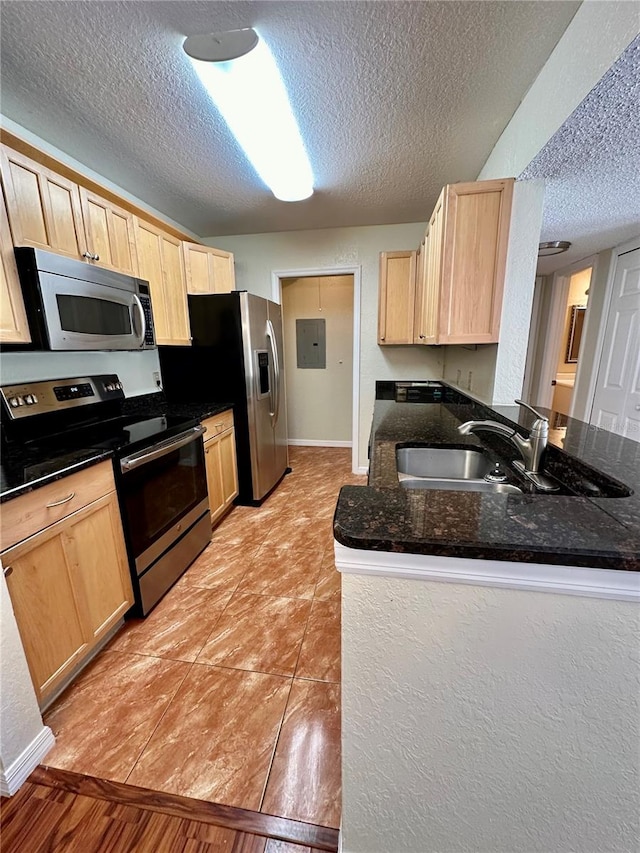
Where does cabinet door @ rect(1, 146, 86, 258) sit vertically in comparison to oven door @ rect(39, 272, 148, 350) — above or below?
above

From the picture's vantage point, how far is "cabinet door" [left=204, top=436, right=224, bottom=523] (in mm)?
2373

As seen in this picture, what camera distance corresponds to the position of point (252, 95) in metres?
1.41

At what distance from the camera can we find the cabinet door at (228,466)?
8.47 feet

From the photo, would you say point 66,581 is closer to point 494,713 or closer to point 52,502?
point 52,502

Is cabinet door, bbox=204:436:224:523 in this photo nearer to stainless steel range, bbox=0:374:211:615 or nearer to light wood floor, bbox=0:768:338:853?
stainless steel range, bbox=0:374:211:615

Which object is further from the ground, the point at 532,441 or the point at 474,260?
the point at 474,260

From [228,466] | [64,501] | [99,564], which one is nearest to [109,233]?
[64,501]

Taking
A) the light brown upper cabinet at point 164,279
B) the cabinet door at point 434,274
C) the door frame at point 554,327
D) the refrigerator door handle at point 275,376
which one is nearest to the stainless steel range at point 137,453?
the light brown upper cabinet at point 164,279

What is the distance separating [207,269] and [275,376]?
106 centimetres

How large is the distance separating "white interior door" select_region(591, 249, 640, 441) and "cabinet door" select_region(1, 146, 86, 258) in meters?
3.80

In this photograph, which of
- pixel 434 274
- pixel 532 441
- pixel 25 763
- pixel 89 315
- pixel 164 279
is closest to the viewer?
pixel 25 763

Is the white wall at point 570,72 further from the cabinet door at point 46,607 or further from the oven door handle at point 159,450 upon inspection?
the cabinet door at point 46,607

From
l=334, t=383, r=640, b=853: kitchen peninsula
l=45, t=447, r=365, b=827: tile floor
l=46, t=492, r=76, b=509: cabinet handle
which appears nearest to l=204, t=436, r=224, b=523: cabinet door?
l=45, t=447, r=365, b=827: tile floor

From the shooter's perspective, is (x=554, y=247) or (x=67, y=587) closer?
(x=67, y=587)
